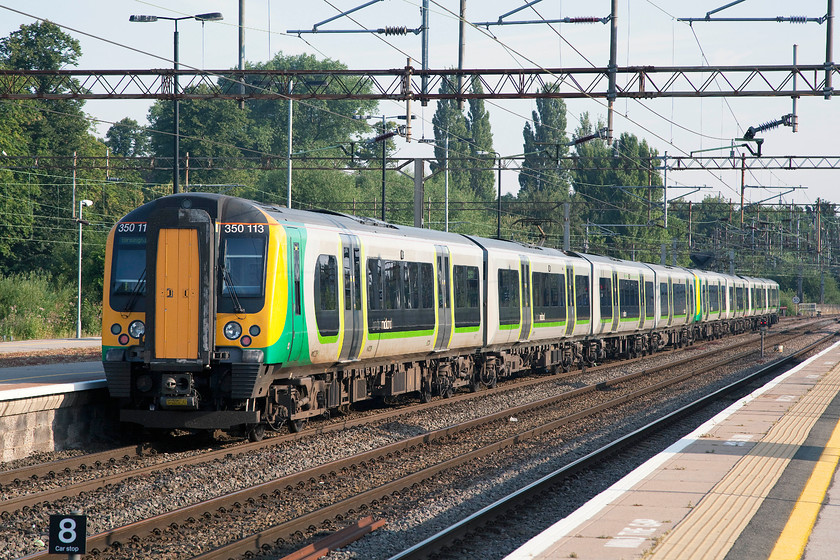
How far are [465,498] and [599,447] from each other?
14.7ft

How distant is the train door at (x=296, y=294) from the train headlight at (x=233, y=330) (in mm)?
787

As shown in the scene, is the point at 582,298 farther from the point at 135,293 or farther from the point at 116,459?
the point at 116,459

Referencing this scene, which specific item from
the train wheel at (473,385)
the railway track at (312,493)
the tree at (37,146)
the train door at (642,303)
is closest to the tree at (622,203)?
the train door at (642,303)

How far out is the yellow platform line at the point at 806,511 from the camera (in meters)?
7.32

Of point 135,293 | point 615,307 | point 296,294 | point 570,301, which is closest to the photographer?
point 135,293

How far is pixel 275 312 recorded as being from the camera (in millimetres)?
13414

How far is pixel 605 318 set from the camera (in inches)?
1259

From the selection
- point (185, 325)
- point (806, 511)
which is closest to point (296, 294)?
point (185, 325)

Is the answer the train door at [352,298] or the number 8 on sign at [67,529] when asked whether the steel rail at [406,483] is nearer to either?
the number 8 on sign at [67,529]

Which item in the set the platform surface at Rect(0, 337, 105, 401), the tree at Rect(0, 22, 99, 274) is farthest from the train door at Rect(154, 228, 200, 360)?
the tree at Rect(0, 22, 99, 274)

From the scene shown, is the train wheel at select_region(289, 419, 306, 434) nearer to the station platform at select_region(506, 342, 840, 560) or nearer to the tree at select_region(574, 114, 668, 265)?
the station platform at select_region(506, 342, 840, 560)

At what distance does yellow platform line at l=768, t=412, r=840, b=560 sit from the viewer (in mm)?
7316

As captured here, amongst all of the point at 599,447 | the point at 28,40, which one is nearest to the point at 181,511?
the point at 599,447

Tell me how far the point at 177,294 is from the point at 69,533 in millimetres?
7393
